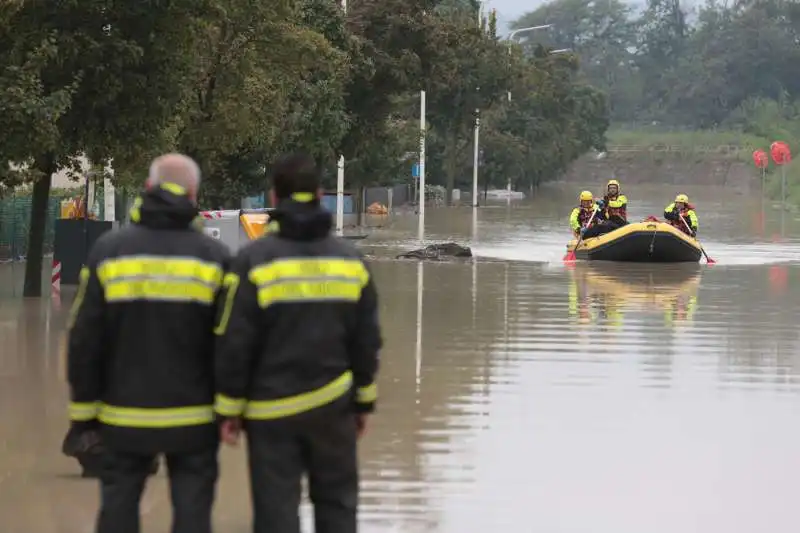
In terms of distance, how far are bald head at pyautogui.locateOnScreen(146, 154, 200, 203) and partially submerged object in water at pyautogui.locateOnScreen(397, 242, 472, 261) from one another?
2505cm

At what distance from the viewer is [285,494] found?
5918mm

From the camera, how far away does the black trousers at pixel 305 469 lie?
19.4 ft

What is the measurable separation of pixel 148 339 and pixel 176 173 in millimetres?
684

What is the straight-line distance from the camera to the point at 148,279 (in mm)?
5977

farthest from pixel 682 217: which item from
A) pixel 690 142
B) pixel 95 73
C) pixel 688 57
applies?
pixel 688 57

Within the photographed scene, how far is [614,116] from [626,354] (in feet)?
509

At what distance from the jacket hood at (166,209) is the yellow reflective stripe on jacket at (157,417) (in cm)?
74

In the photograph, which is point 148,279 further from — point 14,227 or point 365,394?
point 14,227

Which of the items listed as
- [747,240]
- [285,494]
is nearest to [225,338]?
[285,494]

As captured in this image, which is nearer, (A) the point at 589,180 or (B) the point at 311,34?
(B) the point at 311,34

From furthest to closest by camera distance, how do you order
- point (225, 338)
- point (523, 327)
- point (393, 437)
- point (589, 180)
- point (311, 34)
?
1. point (589, 180)
2. point (311, 34)
3. point (523, 327)
4. point (393, 437)
5. point (225, 338)

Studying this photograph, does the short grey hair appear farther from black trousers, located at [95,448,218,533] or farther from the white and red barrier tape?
the white and red barrier tape

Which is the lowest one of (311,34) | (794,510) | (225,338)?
(794,510)

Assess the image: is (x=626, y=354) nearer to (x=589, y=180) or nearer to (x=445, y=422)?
(x=445, y=422)
